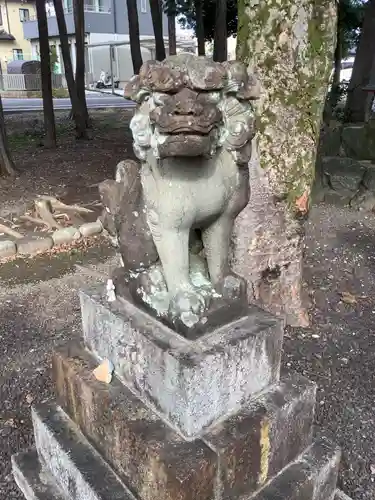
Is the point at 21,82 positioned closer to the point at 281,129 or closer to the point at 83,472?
the point at 281,129

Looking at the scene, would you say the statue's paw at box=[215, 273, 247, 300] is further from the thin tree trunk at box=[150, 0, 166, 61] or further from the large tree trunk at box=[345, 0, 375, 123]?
the thin tree trunk at box=[150, 0, 166, 61]

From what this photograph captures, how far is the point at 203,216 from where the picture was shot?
149cm

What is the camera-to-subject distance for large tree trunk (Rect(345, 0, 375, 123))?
9078 millimetres

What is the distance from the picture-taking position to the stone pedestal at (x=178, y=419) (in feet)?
4.84

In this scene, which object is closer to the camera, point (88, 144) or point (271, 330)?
point (271, 330)

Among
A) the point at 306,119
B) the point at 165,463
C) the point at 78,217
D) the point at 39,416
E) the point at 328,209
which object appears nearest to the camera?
the point at 165,463

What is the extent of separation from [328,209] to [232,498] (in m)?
5.06

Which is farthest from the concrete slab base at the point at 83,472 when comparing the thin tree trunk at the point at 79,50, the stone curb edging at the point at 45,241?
the thin tree trunk at the point at 79,50

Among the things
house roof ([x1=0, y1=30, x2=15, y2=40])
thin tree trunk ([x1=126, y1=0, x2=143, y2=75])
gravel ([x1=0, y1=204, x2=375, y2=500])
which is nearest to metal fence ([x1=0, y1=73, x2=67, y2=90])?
house roof ([x1=0, y1=30, x2=15, y2=40])

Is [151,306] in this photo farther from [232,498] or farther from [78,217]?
[78,217]

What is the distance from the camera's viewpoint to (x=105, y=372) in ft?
5.86

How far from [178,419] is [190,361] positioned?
20 centimetres

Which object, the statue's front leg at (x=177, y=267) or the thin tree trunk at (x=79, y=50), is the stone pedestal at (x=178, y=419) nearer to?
the statue's front leg at (x=177, y=267)

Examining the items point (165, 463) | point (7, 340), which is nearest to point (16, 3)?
point (7, 340)
